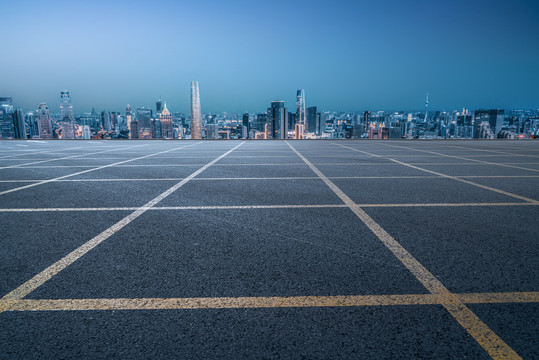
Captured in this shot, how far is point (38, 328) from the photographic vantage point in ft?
6.78

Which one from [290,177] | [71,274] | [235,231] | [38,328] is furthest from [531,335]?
[290,177]

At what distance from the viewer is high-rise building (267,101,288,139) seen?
421ft

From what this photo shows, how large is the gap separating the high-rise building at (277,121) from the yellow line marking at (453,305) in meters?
122

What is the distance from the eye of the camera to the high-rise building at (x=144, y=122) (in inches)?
5103

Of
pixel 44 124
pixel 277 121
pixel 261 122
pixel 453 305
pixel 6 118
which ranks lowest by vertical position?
pixel 453 305

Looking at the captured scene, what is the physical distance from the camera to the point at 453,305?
7.59 feet

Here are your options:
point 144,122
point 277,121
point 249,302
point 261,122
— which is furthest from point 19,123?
point 261,122

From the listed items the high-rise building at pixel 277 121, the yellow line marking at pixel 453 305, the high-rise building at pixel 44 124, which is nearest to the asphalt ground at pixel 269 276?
the yellow line marking at pixel 453 305

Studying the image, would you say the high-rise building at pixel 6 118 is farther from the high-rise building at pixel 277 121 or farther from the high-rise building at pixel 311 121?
the high-rise building at pixel 311 121

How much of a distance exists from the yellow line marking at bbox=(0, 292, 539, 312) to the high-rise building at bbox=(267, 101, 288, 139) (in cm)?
12275

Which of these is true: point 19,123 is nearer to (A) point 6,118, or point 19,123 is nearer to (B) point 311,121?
(A) point 6,118

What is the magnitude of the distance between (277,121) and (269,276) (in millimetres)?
134741

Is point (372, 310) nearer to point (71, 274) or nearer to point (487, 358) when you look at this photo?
point (487, 358)

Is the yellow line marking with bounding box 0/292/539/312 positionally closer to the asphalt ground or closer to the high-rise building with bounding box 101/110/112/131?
the asphalt ground
